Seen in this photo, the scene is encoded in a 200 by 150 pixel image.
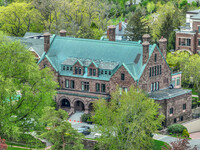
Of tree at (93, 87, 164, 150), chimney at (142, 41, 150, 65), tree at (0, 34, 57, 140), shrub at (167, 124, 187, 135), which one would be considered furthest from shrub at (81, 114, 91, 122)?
tree at (0, 34, 57, 140)

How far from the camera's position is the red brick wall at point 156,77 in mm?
101938

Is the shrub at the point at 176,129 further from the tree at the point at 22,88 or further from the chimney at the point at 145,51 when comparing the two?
the tree at the point at 22,88

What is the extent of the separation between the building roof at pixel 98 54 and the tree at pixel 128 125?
15878 millimetres

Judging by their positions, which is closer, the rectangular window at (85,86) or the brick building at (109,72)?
the brick building at (109,72)

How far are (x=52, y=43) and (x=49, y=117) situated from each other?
36271mm

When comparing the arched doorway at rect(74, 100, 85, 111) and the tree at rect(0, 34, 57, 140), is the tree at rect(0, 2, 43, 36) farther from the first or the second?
the tree at rect(0, 34, 57, 140)

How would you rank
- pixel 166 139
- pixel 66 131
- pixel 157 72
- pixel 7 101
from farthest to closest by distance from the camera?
pixel 157 72 < pixel 166 139 < pixel 7 101 < pixel 66 131

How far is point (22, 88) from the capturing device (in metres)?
82.7

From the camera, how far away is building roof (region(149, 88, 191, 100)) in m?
101

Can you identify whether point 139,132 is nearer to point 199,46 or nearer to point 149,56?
point 149,56

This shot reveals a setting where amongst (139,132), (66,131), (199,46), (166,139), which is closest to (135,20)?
Answer: (199,46)

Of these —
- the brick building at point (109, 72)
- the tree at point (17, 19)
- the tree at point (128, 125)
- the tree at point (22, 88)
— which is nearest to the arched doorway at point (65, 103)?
the brick building at point (109, 72)

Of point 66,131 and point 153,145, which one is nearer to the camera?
point 66,131

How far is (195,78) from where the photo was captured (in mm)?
117688
